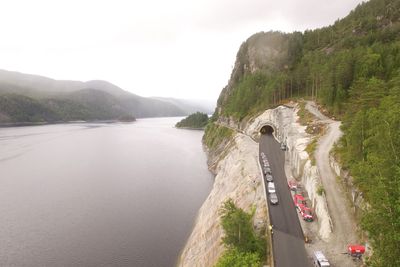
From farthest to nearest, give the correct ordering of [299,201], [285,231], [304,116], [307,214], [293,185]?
1. [304,116]
2. [293,185]
3. [299,201]
4. [307,214]
5. [285,231]

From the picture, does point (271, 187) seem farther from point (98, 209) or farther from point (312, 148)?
point (98, 209)

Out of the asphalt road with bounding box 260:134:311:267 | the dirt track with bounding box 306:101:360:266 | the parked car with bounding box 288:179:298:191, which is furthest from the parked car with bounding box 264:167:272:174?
the dirt track with bounding box 306:101:360:266

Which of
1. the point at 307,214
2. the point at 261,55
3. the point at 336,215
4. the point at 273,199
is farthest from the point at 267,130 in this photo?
the point at 261,55

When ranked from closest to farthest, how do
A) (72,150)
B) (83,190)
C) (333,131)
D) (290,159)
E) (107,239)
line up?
(107,239) < (333,131) < (290,159) < (83,190) < (72,150)

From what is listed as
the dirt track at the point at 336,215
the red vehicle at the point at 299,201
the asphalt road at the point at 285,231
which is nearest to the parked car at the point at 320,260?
the asphalt road at the point at 285,231

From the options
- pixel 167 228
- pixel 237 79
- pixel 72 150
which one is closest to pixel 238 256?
pixel 167 228

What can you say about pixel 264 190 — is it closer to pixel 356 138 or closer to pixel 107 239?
pixel 356 138
